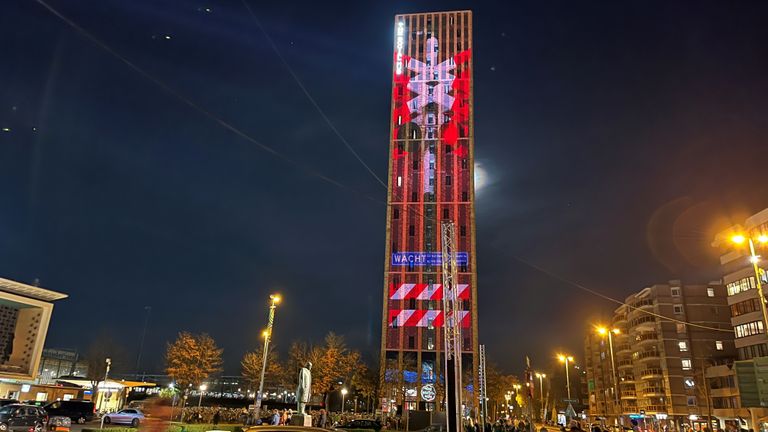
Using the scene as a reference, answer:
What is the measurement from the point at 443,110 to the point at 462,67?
8017mm

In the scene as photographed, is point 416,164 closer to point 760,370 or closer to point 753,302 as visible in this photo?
point 753,302

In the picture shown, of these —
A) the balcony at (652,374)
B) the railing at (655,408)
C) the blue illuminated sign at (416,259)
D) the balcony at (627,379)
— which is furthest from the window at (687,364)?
the blue illuminated sign at (416,259)

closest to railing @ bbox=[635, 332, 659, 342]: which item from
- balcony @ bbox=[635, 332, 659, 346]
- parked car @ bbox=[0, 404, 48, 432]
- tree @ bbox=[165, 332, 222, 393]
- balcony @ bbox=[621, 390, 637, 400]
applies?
balcony @ bbox=[635, 332, 659, 346]

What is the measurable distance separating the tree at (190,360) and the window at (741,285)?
6263 cm

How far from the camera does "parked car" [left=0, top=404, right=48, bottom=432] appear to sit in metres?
27.0

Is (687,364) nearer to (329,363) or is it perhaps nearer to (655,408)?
(655,408)

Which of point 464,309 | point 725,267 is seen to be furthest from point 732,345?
point 464,309

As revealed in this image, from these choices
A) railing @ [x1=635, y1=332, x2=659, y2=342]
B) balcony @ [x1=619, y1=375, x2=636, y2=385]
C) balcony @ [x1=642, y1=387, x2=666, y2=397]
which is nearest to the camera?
balcony @ [x1=642, y1=387, x2=666, y2=397]

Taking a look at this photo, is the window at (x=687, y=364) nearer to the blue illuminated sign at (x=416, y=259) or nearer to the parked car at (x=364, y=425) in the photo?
the blue illuminated sign at (x=416, y=259)

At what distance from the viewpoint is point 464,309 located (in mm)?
78125

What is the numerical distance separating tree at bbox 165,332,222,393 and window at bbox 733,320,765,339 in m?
62.0

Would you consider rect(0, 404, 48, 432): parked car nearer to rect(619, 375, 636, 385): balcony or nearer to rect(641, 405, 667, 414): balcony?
rect(641, 405, 667, 414): balcony

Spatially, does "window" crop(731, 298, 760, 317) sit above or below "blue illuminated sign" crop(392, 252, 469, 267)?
below

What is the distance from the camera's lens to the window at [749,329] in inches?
2334
